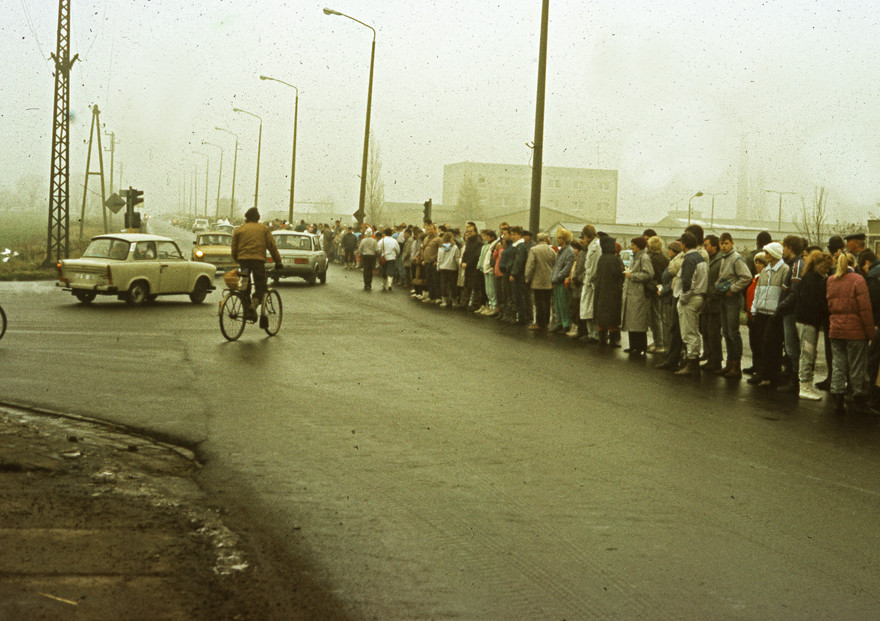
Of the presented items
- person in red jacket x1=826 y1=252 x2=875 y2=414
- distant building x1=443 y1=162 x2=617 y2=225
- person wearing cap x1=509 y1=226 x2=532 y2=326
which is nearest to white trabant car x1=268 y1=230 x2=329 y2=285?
person wearing cap x1=509 y1=226 x2=532 y2=326

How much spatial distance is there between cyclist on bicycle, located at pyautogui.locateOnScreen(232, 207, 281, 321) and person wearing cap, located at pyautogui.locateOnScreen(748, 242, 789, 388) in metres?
7.15

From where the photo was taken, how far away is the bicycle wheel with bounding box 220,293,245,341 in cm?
1548

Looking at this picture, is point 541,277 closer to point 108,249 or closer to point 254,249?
point 254,249

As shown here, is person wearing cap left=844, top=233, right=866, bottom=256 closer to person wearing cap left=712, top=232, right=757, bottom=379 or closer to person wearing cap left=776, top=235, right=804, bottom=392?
person wearing cap left=776, top=235, right=804, bottom=392

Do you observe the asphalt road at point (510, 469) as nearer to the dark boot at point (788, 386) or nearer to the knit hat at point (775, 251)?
the dark boot at point (788, 386)

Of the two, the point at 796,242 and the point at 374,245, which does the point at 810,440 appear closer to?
the point at 796,242

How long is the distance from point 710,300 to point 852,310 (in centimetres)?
285

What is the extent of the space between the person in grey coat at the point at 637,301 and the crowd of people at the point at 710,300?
0.02 meters

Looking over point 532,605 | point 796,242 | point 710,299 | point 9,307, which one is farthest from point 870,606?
point 9,307

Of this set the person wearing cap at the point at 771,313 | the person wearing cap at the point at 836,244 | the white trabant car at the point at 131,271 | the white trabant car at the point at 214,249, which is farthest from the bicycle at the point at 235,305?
the white trabant car at the point at 214,249

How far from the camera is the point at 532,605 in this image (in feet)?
15.0

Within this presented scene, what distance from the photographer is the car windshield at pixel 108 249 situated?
858 inches

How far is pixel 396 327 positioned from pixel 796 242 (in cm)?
821

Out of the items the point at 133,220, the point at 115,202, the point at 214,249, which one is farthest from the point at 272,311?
the point at 115,202
